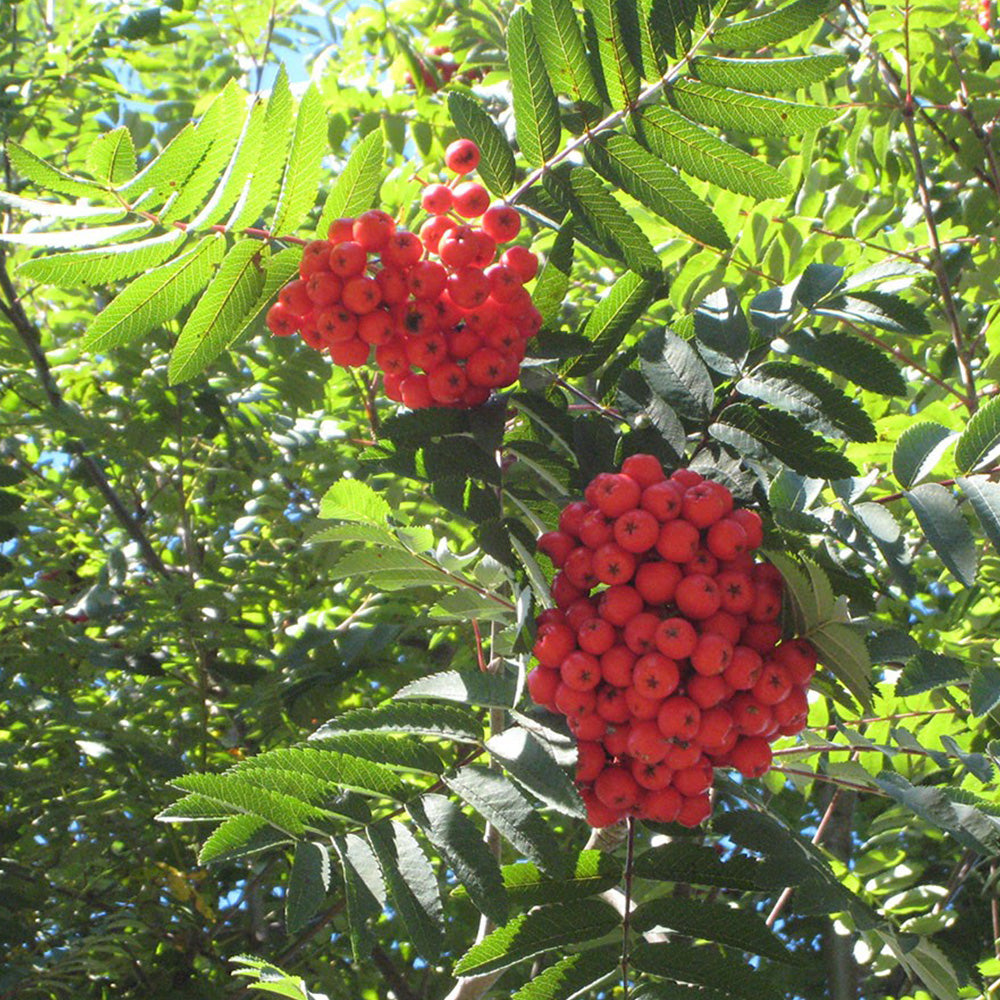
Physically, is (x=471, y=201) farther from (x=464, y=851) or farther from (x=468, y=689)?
(x=464, y=851)

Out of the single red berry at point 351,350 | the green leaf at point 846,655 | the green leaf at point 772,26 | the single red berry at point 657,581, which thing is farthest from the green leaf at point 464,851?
the green leaf at point 772,26

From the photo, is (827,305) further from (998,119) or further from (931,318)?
(998,119)

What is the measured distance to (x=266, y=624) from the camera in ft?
11.1

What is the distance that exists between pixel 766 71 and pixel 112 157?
976mm

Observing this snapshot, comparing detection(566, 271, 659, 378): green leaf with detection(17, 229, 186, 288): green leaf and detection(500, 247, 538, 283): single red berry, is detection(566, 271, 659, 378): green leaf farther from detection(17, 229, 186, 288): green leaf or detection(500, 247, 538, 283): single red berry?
detection(17, 229, 186, 288): green leaf

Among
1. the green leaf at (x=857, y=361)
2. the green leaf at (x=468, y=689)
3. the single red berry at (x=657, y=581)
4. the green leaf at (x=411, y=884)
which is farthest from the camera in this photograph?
the green leaf at (x=857, y=361)

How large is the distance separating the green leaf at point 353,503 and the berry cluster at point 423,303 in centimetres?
18

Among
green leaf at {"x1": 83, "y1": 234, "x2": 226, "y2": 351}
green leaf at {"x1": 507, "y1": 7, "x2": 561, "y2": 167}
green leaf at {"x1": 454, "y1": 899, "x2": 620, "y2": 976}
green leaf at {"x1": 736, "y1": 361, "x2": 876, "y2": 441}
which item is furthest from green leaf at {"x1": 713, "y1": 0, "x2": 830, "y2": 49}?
green leaf at {"x1": 454, "y1": 899, "x2": 620, "y2": 976}

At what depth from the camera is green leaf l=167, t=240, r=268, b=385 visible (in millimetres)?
1711

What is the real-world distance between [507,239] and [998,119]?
2413 mm

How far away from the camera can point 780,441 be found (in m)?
1.64

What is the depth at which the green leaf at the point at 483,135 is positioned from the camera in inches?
70.1

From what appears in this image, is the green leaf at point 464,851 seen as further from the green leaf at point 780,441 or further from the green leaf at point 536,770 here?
the green leaf at point 780,441

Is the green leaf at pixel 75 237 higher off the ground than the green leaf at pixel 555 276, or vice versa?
the green leaf at pixel 75 237
